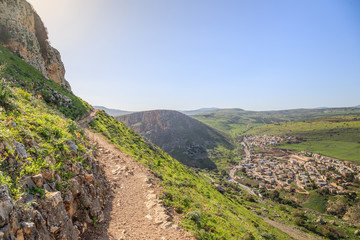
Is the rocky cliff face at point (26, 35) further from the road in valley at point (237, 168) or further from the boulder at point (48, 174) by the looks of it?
the road in valley at point (237, 168)

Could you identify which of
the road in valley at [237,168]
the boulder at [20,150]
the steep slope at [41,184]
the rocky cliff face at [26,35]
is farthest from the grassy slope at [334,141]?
the rocky cliff face at [26,35]

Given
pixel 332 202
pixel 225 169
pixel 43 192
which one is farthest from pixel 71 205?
pixel 225 169

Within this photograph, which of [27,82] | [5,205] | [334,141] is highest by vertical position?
[27,82]

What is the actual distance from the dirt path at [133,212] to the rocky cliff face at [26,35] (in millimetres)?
31510

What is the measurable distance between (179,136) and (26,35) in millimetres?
146517

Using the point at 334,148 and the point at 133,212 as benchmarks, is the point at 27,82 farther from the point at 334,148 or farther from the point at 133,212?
the point at 334,148

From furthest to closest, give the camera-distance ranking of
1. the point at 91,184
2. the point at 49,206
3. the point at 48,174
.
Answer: the point at 91,184 → the point at 48,174 → the point at 49,206

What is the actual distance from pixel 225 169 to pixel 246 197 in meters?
50.7

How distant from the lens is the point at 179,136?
170m

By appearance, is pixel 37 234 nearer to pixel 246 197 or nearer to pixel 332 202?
pixel 246 197

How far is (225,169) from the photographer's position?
115 metres

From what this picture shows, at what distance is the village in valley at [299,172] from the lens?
8125cm

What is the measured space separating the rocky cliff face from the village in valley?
10167 cm

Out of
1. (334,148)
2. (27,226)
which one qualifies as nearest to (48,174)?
(27,226)
